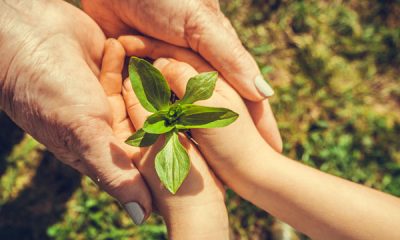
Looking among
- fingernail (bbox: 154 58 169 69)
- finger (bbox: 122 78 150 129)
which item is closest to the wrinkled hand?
fingernail (bbox: 154 58 169 69)

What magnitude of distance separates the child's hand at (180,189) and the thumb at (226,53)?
451 mm

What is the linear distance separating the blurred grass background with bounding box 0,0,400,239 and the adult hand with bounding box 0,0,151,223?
36.8 inches

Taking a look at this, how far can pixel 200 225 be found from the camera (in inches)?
85.7

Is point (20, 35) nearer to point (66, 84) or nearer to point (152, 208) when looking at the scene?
point (66, 84)

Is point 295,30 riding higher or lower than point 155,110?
lower

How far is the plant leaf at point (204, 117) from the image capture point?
1.80 meters

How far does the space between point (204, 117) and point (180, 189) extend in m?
0.51

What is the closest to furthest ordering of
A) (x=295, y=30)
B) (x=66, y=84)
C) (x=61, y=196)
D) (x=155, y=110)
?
1. (x=155, y=110)
2. (x=66, y=84)
3. (x=61, y=196)
4. (x=295, y=30)

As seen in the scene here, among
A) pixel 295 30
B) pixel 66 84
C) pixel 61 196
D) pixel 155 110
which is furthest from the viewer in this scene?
pixel 295 30

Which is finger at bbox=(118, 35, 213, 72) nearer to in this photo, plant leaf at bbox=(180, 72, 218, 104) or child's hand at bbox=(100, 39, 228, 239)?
child's hand at bbox=(100, 39, 228, 239)

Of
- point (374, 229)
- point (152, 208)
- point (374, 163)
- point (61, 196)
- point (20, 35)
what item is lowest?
point (61, 196)

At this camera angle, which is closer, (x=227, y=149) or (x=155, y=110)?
(x=155, y=110)

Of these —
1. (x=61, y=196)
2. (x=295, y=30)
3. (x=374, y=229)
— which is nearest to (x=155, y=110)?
(x=374, y=229)

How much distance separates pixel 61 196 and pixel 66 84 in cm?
130
